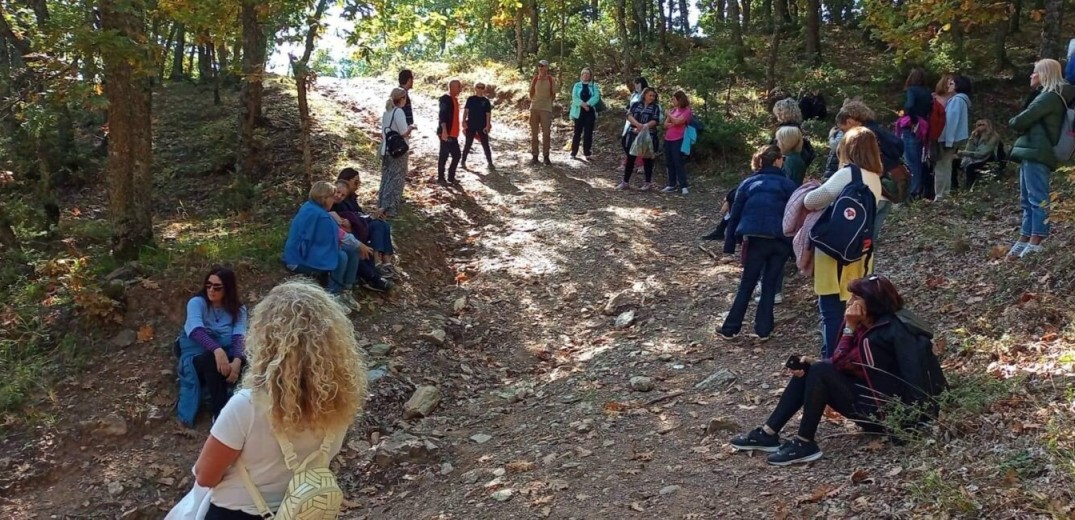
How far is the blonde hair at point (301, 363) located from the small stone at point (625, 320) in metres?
5.78

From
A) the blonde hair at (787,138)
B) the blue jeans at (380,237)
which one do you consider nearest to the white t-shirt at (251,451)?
the blonde hair at (787,138)

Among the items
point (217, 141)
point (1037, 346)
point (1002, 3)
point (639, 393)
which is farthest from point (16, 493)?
point (1002, 3)

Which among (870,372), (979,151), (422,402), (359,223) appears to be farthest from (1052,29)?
(422,402)

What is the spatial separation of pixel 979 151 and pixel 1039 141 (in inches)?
132

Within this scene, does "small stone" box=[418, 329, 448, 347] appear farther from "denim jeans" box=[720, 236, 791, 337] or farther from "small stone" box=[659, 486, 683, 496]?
"small stone" box=[659, 486, 683, 496]

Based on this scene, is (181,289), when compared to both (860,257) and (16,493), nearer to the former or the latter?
(16,493)

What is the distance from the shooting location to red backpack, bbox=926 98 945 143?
984cm

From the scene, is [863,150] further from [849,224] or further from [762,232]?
[762,232]

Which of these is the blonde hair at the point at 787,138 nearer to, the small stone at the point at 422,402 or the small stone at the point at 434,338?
the small stone at the point at 434,338

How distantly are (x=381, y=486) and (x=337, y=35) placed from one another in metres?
7.25

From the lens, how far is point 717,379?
645cm

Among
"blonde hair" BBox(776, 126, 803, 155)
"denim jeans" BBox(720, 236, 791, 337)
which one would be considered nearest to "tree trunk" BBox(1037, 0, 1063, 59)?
"blonde hair" BBox(776, 126, 803, 155)

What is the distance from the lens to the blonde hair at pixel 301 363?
2.68 meters

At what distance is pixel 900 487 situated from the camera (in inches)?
159
